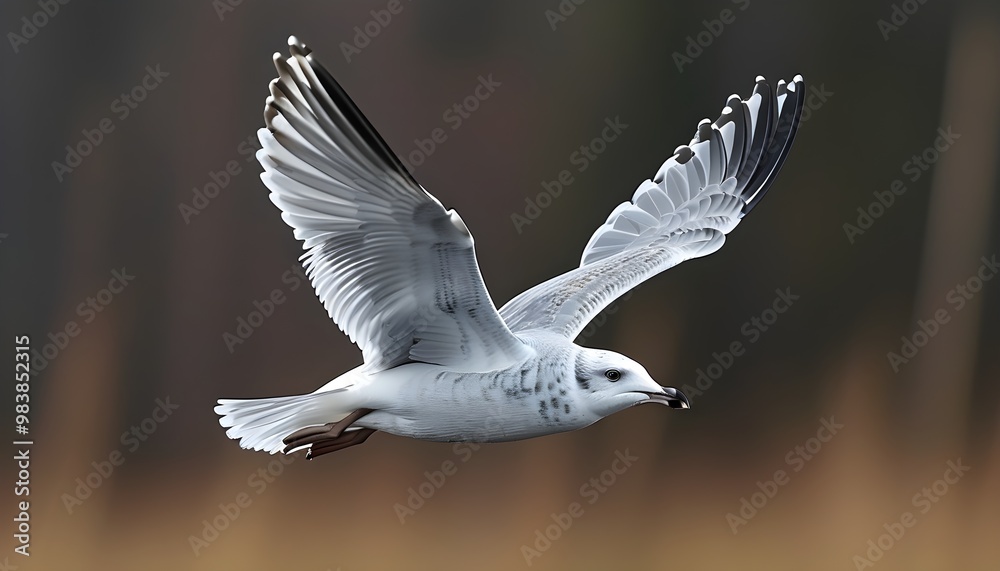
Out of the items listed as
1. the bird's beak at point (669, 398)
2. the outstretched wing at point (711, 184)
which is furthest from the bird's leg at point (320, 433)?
the outstretched wing at point (711, 184)

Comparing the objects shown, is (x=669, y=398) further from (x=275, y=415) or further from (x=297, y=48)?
(x=297, y=48)

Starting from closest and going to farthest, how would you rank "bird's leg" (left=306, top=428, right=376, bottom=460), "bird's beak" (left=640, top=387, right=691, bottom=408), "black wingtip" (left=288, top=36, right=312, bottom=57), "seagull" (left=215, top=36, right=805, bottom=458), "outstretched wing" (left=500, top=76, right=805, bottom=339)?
"black wingtip" (left=288, top=36, right=312, bottom=57)
"seagull" (left=215, top=36, right=805, bottom=458)
"bird's beak" (left=640, top=387, right=691, bottom=408)
"bird's leg" (left=306, top=428, right=376, bottom=460)
"outstretched wing" (left=500, top=76, right=805, bottom=339)

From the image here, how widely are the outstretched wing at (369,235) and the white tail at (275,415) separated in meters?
0.12

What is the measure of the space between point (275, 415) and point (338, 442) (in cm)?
19

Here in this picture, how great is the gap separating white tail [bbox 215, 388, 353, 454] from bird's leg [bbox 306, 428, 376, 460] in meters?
0.04

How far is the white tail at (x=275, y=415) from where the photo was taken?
231 centimetres

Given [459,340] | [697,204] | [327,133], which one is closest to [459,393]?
[459,340]

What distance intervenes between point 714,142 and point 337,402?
1519 millimetres

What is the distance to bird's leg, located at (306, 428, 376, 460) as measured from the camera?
229 centimetres

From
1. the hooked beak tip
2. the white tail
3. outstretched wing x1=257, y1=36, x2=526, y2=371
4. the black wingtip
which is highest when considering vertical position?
the black wingtip

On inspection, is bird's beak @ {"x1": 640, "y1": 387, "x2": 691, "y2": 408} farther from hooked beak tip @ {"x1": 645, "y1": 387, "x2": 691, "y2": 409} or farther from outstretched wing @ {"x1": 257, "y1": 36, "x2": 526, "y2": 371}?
outstretched wing @ {"x1": 257, "y1": 36, "x2": 526, "y2": 371}

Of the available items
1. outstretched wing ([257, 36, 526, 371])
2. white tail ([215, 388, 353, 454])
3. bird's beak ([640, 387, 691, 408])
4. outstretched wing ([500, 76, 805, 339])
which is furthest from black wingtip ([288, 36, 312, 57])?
outstretched wing ([500, 76, 805, 339])

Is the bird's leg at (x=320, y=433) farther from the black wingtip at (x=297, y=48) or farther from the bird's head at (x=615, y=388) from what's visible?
the black wingtip at (x=297, y=48)

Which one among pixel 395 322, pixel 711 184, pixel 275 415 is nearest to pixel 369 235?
pixel 395 322
